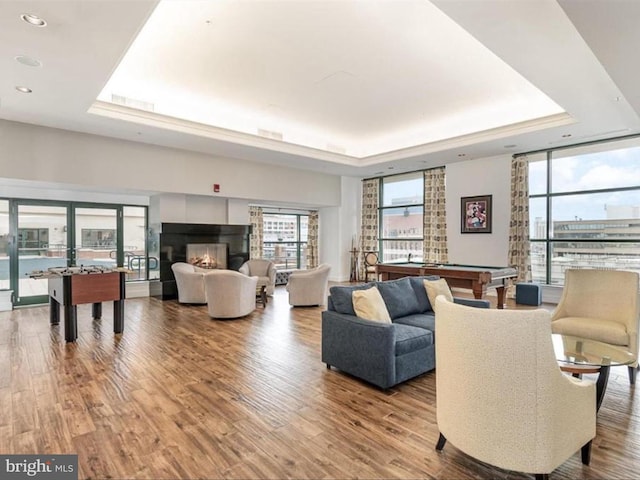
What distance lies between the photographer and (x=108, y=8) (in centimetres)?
286

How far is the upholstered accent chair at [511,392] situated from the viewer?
1.81m

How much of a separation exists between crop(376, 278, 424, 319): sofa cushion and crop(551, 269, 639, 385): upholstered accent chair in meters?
1.47

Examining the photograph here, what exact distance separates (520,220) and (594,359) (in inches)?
227

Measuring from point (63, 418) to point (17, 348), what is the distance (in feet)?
7.87

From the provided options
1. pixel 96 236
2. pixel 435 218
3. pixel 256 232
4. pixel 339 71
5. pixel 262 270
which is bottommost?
pixel 262 270

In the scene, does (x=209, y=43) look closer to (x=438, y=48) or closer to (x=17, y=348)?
(x=438, y=48)

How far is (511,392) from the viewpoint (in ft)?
6.09

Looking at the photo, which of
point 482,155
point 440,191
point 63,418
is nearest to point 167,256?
point 63,418

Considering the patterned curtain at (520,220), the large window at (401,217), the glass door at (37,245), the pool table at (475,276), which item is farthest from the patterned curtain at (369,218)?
the glass door at (37,245)

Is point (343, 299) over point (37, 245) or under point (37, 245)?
under

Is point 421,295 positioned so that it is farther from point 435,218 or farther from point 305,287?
point 435,218

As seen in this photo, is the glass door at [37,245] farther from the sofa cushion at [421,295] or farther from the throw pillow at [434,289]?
the throw pillow at [434,289]

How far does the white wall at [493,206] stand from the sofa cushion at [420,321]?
15.8 ft

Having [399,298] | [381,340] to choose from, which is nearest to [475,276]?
[399,298]
